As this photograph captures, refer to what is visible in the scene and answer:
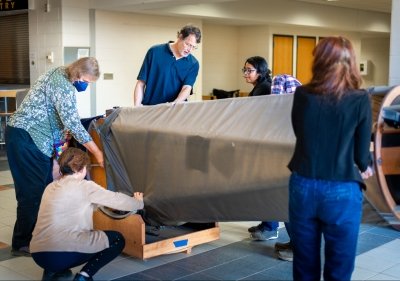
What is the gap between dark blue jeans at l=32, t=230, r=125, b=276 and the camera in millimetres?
2922

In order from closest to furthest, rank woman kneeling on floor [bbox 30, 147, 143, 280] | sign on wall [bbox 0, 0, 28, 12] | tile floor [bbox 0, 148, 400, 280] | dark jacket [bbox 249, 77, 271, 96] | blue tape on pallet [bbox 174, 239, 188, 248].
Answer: woman kneeling on floor [bbox 30, 147, 143, 280]
tile floor [bbox 0, 148, 400, 280]
blue tape on pallet [bbox 174, 239, 188, 248]
dark jacket [bbox 249, 77, 271, 96]
sign on wall [bbox 0, 0, 28, 12]

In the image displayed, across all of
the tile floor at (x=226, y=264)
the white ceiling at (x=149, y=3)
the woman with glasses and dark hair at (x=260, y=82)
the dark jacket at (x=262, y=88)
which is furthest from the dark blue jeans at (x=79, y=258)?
the white ceiling at (x=149, y=3)

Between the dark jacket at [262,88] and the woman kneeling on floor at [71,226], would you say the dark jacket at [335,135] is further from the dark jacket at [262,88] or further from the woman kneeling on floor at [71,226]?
the dark jacket at [262,88]

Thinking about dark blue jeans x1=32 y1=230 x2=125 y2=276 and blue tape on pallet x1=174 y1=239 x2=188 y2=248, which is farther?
blue tape on pallet x1=174 y1=239 x2=188 y2=248

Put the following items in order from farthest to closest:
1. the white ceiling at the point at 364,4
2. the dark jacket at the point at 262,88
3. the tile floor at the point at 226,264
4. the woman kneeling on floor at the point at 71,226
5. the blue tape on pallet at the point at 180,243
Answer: the white ceiling at the point at 364,4 → the dark jacket at the point at 262,88 → the blue tape on pallet at the point at 180,243 → the tile floor at the point at 226,264 → the woman kneeling on floor at the point at 71,226

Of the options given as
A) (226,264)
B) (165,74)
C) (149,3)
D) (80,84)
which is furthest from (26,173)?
(149,3)

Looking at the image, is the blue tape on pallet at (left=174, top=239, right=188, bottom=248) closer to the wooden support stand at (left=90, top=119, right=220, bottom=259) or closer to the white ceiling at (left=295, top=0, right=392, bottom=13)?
the wooden support stand at (left=90, top=119, right=220, bottom=259)

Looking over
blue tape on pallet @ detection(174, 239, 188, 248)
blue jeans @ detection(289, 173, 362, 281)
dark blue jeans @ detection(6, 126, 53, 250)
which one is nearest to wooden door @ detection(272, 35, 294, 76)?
blue tape on pallet @ detection(174, 239, 188, 248)

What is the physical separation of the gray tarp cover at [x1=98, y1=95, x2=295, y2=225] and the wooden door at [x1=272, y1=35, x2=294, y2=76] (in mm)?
8543

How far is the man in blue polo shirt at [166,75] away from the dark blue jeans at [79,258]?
4.18 feet

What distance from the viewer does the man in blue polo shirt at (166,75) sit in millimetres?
4008

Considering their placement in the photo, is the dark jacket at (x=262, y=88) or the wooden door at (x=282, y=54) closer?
the dark jacket at (x=262, y=88)

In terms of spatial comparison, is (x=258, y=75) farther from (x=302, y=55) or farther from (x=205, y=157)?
(x=302, y=55)

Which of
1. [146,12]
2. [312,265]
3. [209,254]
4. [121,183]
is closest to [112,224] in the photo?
A: [121,183]
